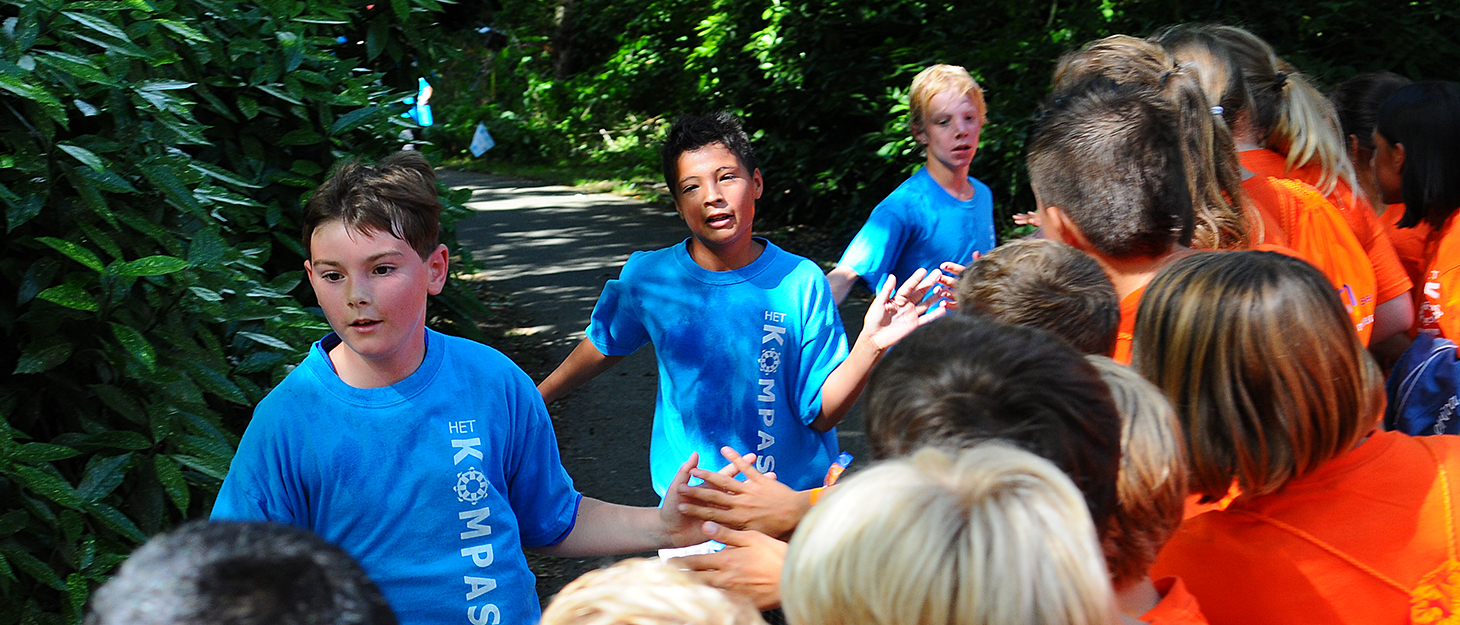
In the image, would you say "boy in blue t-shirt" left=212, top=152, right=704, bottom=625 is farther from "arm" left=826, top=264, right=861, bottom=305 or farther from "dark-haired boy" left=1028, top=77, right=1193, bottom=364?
"arm" left=826, top=264, right=861, bottom=305

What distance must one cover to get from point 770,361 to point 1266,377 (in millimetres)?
1587

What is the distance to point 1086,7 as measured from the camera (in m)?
9.05

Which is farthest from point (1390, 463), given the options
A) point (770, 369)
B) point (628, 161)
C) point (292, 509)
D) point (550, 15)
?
point (550, 15)

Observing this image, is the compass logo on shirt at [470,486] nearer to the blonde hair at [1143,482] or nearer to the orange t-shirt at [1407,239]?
the blonde hair at [1143,482]

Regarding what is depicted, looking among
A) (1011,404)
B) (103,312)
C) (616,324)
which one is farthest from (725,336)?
(1011,404)

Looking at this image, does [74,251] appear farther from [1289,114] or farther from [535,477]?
[1289,114]

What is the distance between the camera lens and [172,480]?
2738 mm

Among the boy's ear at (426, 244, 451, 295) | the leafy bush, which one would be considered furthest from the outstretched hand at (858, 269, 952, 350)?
the leafy bush

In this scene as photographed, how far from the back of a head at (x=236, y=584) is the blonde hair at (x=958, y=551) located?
494mm

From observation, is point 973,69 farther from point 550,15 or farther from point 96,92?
point 550,15

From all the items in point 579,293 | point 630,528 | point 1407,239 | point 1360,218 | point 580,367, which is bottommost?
point 579,293

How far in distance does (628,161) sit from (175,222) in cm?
1536

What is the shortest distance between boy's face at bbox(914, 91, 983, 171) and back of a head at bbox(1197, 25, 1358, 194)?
1.05 m

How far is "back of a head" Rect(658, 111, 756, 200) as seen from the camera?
338cm
